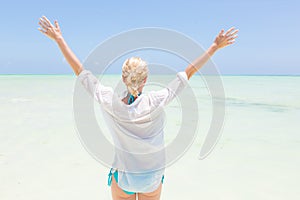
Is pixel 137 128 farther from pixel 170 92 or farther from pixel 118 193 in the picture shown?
pixel 118 193

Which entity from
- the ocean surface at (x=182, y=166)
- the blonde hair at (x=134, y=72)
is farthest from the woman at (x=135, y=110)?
the ocean surface at (x=182, y=166)

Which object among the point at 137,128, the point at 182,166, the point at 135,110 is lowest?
the point at 182,166

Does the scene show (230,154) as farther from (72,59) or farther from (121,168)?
(72,59)

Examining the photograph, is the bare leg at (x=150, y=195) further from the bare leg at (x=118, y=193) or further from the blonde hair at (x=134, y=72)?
the blonde hair at (x=134, y=72)

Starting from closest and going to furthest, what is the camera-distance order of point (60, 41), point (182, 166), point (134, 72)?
point (134, 72), point (60, 41), point (182, 166)

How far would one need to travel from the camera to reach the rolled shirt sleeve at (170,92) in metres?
1.57

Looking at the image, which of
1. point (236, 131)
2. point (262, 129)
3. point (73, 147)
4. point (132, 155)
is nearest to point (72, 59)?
point (132, 155)

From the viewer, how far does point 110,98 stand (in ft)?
5.10

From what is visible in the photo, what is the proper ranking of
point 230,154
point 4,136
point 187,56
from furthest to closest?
point 4,136 → point 230,154 → point 187,56

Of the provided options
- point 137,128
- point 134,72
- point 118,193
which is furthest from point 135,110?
point 118,193

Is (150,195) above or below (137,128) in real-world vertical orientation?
below

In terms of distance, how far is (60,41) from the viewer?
5.87 feet

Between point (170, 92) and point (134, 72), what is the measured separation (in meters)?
0.26

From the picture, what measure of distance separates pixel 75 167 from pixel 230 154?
2327mm
